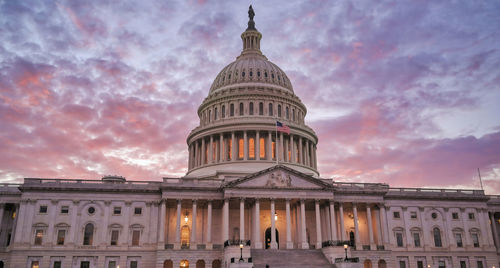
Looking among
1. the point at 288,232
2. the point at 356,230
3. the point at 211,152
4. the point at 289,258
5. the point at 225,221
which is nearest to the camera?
the point at 289,258

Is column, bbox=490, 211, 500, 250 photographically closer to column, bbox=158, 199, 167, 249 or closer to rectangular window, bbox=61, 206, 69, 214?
column, bbox=158, 199, 167, 249

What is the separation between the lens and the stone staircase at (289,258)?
5075cm

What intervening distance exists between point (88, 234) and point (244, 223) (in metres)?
21.9

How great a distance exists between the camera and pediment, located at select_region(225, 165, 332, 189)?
59.1 metres

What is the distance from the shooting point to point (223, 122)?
258 feet

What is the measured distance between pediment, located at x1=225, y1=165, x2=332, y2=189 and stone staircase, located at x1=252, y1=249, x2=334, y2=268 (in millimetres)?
9120

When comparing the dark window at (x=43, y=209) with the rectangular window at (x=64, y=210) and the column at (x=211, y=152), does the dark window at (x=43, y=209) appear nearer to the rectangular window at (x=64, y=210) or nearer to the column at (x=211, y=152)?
the rectangular window at (x=64, y=210)

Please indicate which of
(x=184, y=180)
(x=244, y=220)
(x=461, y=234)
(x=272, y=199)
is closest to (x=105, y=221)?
(x=184, y=180)

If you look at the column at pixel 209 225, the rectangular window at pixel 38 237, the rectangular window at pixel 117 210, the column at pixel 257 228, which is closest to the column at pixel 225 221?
the column at pixel 209 225

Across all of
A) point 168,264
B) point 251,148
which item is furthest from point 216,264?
point 251,148

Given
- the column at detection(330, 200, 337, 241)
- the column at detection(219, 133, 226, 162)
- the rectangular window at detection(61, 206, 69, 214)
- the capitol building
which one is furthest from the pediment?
the rectangular window at detection(61, 206, 69, 214)

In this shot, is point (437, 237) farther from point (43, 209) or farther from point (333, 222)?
point (43, 209)

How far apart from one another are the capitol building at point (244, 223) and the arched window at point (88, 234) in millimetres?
139

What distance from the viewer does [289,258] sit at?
52.8m
